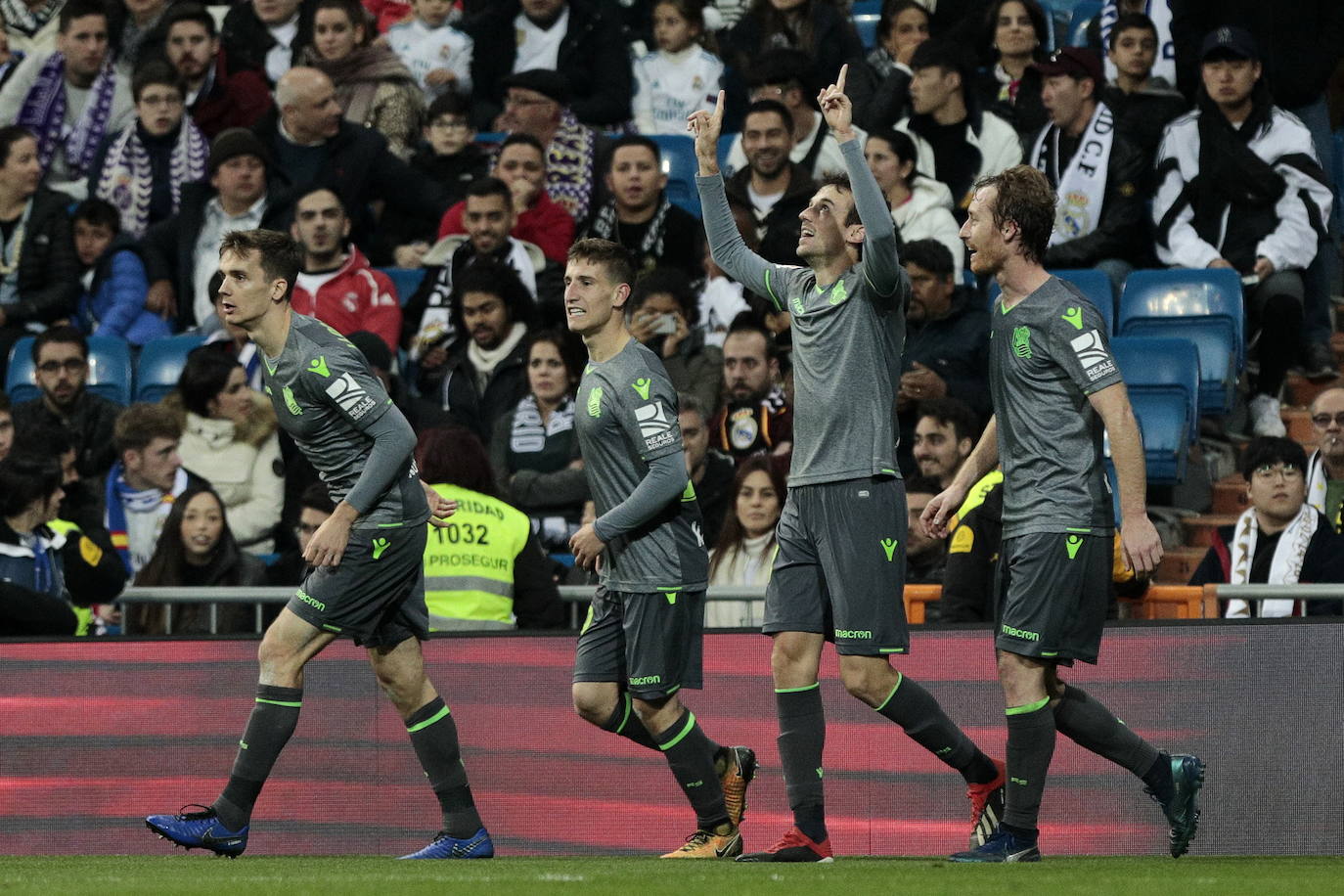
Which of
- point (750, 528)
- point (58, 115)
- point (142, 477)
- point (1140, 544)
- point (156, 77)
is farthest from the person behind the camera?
point (58, 115)

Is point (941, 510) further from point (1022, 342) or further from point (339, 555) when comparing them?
point (339, 555)

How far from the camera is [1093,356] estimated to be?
6535 mm

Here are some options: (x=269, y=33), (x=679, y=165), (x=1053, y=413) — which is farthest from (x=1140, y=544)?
(x=269, y=33)

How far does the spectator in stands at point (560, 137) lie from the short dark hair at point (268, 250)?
5.38 metres

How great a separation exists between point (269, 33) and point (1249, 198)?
7072mm

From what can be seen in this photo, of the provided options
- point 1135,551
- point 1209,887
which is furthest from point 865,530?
point 1209,887

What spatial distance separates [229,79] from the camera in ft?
46.3

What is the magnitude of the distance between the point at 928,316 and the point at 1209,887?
5.28 metres

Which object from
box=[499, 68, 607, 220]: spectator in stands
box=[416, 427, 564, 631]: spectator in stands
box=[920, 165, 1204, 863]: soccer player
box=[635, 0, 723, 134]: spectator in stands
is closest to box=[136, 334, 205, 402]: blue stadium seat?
box=[499, 68, 607, 220]: spectator in stands

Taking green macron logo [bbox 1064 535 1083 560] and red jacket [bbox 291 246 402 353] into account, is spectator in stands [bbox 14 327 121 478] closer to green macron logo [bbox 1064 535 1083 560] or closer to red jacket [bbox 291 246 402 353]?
red jacket [bbox 291 246 402 353]

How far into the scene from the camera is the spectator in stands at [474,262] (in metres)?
11.8

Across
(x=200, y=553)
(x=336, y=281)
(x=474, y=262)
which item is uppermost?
(x=474, y=262)

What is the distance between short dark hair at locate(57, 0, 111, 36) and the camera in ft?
46.3

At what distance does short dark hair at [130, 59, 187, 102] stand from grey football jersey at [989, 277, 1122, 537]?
8.03 m
